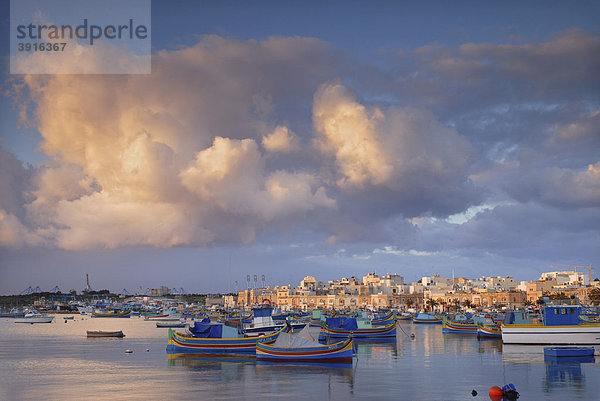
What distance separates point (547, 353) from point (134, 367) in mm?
30823

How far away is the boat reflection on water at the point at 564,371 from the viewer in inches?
1336

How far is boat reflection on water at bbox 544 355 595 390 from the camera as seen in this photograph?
3392 centimetres

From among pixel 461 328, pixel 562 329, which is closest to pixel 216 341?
pixel 562 329

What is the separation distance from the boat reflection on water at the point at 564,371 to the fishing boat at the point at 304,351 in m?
13.3

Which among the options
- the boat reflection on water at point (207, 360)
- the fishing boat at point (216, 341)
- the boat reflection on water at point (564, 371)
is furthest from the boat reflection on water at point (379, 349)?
the boat reflection on water at point (564, 371)

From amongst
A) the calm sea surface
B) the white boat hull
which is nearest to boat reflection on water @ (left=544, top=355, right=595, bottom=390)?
the calm sea surface

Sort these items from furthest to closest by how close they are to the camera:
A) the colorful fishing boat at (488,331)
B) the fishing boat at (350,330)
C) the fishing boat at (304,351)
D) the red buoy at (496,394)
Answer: the fishing boat at (350,330) → the colorful fishing boat at (488,331) → the fishing boat at (304,351) → the red buoy at (496,394)

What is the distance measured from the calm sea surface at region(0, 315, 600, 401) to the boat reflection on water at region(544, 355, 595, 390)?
57 millimetres

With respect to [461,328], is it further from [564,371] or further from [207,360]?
[207,360]

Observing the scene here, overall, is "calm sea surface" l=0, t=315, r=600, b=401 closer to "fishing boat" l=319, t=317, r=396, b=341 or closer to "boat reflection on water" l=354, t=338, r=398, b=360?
"boat reflection on water" l=354, t=338, r=398, b=360

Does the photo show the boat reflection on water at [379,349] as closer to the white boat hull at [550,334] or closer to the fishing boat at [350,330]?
the fishing boat at [350,330]

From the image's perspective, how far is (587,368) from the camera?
132 feet

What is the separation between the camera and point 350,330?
7394 cm

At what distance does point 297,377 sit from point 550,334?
3038 centimetres
